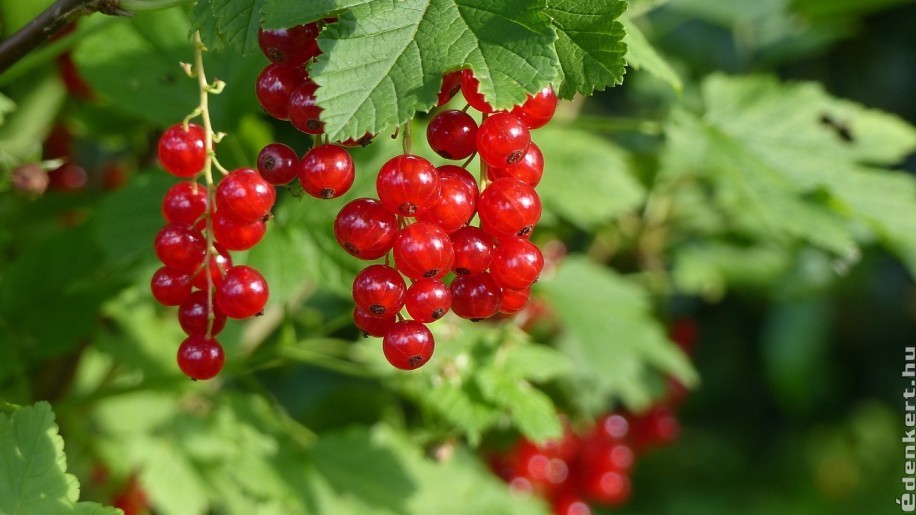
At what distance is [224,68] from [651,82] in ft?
4.58

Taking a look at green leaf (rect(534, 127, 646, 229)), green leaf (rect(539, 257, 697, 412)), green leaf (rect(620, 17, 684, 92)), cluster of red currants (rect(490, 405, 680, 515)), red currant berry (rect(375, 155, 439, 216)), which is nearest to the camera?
red currant berry (rect(375, 155, 439, 216))

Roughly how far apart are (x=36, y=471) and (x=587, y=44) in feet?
2.32

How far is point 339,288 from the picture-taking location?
141 centimetres

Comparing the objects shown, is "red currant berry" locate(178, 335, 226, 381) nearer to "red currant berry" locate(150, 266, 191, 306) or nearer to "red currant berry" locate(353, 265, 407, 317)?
"red currant berry" locate(150, 266, 191, 306)

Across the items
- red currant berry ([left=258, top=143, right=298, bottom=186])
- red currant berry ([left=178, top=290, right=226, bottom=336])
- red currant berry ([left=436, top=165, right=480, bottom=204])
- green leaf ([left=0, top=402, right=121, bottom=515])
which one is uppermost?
red currant berry ([left=258, top=143, right=298, bottom=186])

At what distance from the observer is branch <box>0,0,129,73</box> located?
91 centimetres

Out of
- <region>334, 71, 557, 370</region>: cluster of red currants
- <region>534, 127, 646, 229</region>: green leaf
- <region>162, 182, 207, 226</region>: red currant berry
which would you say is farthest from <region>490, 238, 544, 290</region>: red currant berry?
<region>534, 127, 646, 229</region>: green leaf

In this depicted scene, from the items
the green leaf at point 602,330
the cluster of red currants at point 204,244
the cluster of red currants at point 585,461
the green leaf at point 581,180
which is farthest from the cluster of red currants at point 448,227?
the cluster of red currants at point 585,461

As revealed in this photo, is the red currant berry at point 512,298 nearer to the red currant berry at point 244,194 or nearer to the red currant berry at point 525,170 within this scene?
the red currant berry at point 525,170

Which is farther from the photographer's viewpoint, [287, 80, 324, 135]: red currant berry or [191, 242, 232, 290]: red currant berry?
[191, 242, 232, 290]: red currant berry

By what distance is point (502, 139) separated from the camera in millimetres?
886

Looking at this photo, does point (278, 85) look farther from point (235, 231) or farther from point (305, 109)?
point (235, 231)

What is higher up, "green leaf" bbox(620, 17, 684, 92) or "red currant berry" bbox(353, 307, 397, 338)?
"green leaf" bbox(620, 17, 684, 92)

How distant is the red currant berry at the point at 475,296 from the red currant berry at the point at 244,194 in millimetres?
219
